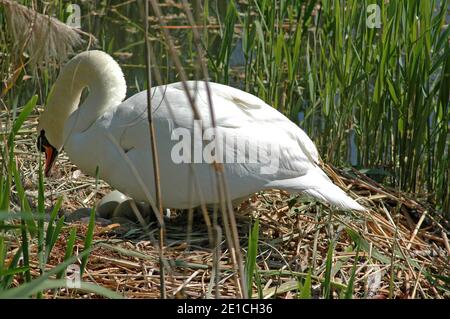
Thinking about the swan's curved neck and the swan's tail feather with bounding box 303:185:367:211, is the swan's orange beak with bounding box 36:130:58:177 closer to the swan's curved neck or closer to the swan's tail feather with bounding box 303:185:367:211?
the swan's curved neck

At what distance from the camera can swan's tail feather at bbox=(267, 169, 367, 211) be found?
3.39 m

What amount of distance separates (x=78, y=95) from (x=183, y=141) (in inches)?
33.3

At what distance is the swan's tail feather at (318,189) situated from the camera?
3387 mm

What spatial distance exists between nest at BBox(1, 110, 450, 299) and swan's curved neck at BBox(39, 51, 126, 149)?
28cm

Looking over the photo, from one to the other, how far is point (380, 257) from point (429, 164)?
109 centimetres

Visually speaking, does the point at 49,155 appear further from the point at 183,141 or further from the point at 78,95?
the point at 183,141

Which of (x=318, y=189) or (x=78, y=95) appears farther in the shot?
(x=78, y=95)

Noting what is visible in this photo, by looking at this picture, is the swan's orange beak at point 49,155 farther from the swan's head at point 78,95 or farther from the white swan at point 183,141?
the white swan at point 183,141

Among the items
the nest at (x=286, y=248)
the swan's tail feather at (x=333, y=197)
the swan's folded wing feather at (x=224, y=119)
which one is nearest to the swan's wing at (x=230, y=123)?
the swan's folded wing feather at (x=224, y=119)

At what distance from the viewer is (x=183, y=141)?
3.48 m

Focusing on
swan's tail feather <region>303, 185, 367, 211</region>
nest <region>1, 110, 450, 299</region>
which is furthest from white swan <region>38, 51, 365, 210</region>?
nest <region>1, 110, 450, 299</region>

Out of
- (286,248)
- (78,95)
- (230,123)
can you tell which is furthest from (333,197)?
(78,95)

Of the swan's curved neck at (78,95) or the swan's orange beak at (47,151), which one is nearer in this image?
the swan's curved neck at (78,95)

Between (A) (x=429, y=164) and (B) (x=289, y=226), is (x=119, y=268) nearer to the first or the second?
(B) (x=289, y=226)
